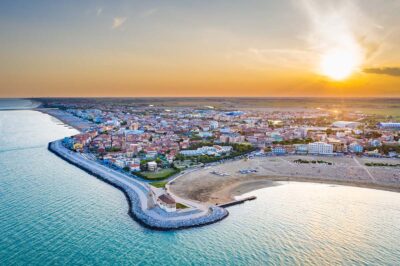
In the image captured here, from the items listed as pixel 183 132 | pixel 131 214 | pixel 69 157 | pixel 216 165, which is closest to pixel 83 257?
pixel 131 214

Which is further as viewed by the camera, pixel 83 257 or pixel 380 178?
pixel 380 178

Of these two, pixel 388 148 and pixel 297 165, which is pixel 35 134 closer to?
pixel 297 165

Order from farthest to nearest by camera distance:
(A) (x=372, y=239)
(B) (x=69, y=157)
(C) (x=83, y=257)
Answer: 1. (B) (x=69, y=157)
2. (A) (x=372, y=239)
3. (C) (x=83, y=257)

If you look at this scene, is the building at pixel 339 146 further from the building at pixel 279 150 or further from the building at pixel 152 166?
the building at pixel 152 166

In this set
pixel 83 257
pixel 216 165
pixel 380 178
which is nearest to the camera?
pixel 83 257

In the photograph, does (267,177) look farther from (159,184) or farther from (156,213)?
(156,213)

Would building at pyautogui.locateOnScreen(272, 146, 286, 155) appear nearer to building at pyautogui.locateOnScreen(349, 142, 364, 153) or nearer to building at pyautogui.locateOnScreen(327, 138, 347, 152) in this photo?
building at pyautogui.locateOnScreen(327, 138, 347, 152)
